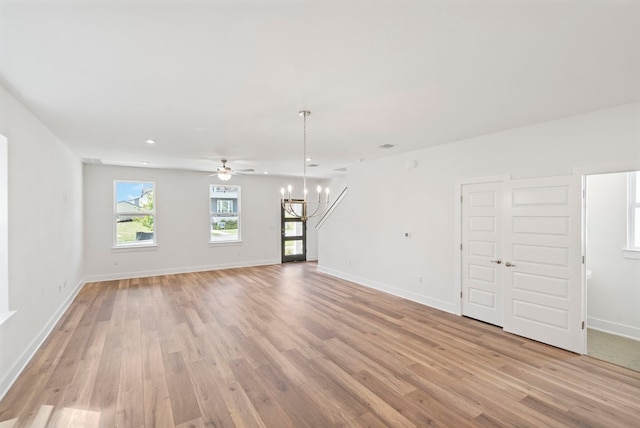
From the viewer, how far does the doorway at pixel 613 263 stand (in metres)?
3.69

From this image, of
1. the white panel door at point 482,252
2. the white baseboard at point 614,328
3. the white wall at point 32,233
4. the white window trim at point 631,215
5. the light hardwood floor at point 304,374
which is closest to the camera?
the light hardwood floor at point 304,374

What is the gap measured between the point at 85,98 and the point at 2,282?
1.85 metres

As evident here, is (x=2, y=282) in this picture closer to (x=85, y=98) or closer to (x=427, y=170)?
(x=85, y=98)

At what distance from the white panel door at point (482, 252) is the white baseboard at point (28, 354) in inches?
209

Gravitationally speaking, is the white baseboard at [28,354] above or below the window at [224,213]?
below

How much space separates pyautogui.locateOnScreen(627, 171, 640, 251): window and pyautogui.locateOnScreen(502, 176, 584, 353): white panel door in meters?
1.27

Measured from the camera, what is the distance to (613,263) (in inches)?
154

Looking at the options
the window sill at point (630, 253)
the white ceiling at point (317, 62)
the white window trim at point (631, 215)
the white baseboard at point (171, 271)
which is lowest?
the white baseboard at point (171, 271)

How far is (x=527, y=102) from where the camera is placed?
291cm

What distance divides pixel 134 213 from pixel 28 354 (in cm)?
457

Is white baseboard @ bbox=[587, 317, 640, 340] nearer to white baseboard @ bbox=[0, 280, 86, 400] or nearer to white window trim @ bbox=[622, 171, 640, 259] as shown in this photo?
white window trim @ bbox=[622, 171, 640, 259]

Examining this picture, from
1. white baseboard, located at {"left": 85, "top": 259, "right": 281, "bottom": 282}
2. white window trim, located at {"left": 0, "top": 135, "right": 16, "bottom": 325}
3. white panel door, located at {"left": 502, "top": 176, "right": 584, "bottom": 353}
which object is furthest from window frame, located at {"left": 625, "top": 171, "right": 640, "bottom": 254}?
white baseboard, located at {"left": 85, "top": 259, "right": 281, "bottom": 282}

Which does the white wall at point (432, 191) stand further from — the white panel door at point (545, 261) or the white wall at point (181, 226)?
the white wall at point (181, 226)

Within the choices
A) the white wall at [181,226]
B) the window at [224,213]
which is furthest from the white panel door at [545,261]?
the window at [224,213]
